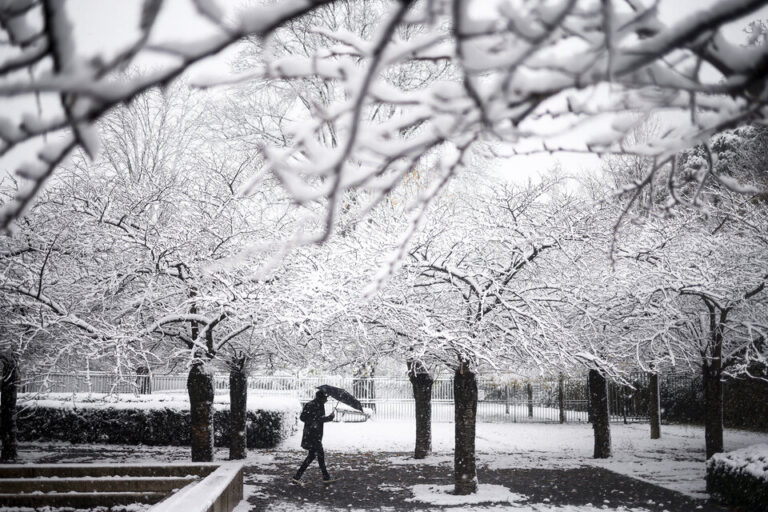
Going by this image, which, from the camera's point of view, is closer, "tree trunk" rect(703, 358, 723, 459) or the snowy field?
the snowy field

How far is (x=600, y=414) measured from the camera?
1255 centimetres

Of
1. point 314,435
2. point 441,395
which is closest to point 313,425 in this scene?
point 314,435

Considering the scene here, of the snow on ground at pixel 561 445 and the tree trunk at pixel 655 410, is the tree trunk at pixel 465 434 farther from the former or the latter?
the tree trunk at pixel 655 410

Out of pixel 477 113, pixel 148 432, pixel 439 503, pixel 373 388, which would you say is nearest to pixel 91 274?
pixel 439 503

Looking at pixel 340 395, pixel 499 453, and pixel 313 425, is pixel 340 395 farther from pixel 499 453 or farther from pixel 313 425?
pixel 499 453

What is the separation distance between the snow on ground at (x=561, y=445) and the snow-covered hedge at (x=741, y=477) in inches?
22.8

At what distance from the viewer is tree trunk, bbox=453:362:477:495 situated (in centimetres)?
869

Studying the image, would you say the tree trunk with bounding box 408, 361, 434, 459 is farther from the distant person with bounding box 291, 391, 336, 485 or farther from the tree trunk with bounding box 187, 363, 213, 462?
the tree trunk with bounding box 187, 363, 213, 462

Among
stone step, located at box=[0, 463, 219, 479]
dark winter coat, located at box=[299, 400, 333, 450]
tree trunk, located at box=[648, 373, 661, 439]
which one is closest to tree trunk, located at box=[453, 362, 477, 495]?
dark winter coat, located at box=[299, 400, 333, 450]

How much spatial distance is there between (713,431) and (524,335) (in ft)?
17.3

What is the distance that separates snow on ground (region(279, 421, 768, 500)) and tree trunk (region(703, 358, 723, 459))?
2.20 ft

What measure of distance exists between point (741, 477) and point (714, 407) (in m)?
2.80

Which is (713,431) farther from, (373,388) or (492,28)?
(373,388)

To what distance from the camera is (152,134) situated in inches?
708
